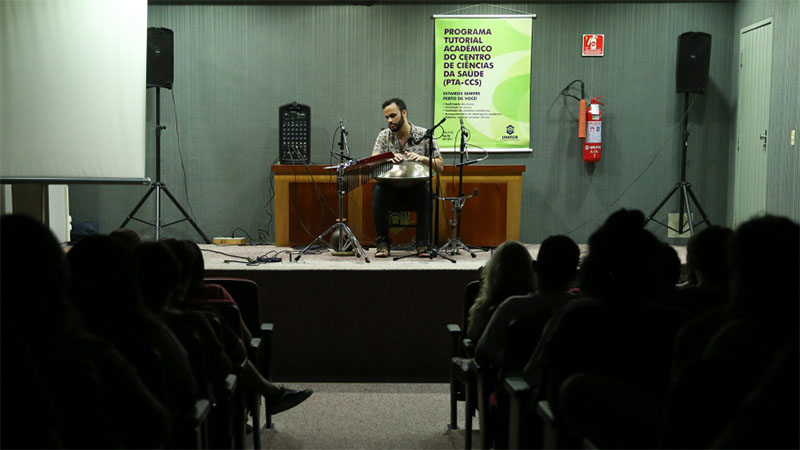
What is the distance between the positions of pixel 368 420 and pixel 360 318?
0.76m

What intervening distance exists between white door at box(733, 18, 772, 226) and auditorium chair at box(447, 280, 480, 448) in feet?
14.0

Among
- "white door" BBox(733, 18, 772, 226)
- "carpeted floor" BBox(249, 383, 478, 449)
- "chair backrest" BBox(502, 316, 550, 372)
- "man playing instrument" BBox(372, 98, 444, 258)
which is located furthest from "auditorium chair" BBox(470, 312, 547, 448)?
"white door" BBox(733, 18, 772, 226)

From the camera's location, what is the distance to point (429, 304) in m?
3.81

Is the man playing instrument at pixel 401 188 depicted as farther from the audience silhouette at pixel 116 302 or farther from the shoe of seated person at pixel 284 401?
the audience silhouette at pixel 116 302

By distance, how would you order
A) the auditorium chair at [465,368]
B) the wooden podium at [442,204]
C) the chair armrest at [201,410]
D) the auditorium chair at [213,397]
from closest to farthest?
the chair armrest at [201,410] < the auditorium chair at [213,397] < the auditorium chair at [465,368] < the wooden podium at [442,204]

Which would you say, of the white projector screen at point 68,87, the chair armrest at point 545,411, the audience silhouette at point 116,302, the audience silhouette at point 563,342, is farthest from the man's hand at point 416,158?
the audience silhouette at point 116,302

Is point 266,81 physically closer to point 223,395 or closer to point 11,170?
point 11,170

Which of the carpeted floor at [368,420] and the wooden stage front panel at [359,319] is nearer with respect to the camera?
the carpeted floor at [368,420]

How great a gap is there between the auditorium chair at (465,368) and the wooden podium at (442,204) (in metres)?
2.83

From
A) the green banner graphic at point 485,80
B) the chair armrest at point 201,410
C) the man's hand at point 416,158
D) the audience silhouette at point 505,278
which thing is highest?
the green banner graphic at point 485,80

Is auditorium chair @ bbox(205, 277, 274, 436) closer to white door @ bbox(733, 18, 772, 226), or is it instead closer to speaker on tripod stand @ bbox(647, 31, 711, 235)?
speaker on tripod stand @ bbox(647, 31, 711, 235)

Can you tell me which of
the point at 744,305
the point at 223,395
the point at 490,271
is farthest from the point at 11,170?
the point at 744,305

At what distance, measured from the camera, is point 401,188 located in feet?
16.6

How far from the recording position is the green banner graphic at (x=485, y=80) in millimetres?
6684
